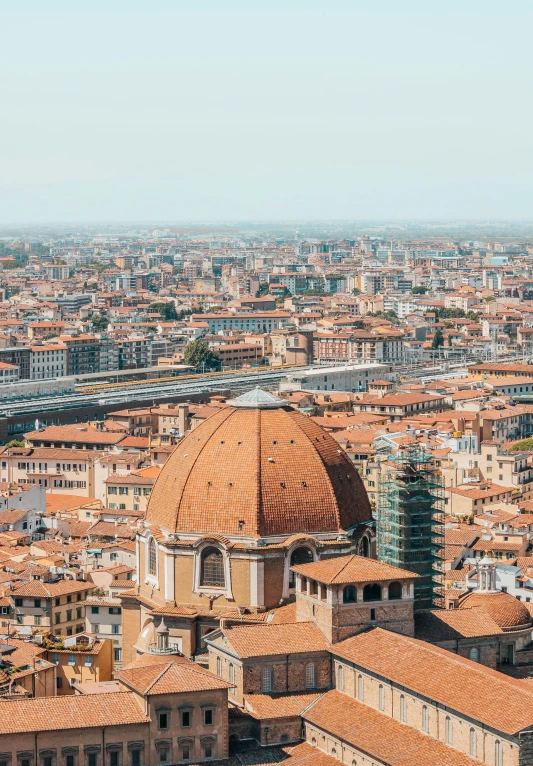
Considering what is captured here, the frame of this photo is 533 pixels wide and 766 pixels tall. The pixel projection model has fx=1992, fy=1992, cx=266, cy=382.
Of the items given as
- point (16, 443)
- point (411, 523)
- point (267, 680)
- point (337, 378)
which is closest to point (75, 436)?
point (16, 443)

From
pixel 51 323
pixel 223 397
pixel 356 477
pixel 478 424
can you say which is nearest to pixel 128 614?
pixel 356 477

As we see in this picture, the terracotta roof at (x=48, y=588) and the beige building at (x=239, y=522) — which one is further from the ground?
the beige building at (x=239, y=522)

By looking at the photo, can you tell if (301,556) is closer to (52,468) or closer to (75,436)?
(52,468)

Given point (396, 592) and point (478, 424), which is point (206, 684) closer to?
point (396, 592)

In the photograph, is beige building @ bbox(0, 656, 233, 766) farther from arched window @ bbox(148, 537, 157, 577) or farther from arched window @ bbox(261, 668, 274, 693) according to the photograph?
arched window @ bbox(148, 537, 157, 577)

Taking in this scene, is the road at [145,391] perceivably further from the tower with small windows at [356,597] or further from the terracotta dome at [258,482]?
the tower with small windows at [356,597]

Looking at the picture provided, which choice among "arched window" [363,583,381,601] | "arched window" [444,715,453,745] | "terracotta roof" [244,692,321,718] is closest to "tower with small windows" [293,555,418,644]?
"arched window" [363,583,381,601]

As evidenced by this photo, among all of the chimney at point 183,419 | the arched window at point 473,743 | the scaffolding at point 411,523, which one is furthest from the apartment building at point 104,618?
the chimney at point 183,419
